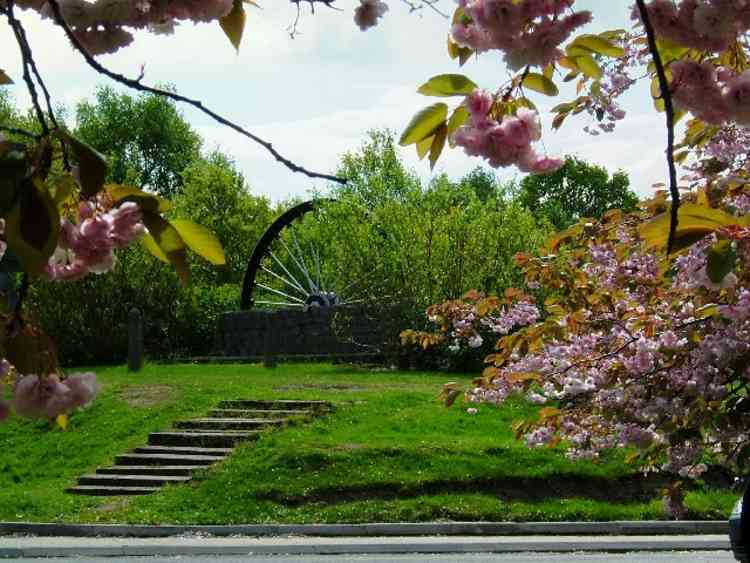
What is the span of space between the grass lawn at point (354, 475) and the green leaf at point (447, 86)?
12654 mm

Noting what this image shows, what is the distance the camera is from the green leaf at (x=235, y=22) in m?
2.24

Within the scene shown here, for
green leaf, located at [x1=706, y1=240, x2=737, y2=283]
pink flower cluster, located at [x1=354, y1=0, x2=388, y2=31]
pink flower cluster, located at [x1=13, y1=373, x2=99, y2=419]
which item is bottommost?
pink flower cluster, located at [x1=13, y1=373, x2=99, y2=419]

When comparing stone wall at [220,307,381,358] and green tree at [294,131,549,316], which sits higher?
green tree at [294,131,549,316]

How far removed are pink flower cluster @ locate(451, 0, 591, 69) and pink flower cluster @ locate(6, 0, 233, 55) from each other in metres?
0.47

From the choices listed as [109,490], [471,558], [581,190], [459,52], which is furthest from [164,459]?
[581,190]

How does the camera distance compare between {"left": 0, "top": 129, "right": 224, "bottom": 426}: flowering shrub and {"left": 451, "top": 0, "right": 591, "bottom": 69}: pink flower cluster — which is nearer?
{"left": 0, "top": 129, "right": 224, "bottom": 426}: flowering shrub

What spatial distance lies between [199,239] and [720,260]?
1.11 metres

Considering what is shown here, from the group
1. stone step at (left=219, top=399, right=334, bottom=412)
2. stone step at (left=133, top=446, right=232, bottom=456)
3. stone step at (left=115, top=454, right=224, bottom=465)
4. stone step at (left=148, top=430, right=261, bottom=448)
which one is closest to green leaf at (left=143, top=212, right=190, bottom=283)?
stone step at (left=115, top=454, right=224, bottom=465)

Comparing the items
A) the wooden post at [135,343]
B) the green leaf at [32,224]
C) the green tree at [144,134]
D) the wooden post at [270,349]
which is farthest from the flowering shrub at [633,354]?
the green tree at [144,134]

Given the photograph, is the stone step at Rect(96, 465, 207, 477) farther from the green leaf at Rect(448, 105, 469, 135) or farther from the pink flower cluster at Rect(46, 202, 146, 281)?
the pink flower cluster at Rect(46, 202, 146, 281)

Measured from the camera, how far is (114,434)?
19.3 metres

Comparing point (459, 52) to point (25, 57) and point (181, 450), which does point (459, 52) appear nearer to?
point (25, 57)

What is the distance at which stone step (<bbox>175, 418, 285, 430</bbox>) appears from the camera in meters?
19.0

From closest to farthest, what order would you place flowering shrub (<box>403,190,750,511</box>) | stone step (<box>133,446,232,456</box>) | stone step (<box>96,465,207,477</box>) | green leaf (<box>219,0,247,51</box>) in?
green leaf (<box>219,0,247,51</box>) → flowering shrub (<box>403,190,750,511</box>) → stone step (<box>96,465,207,477</box>) → stone step (<box>133,446,232,456</box>)
